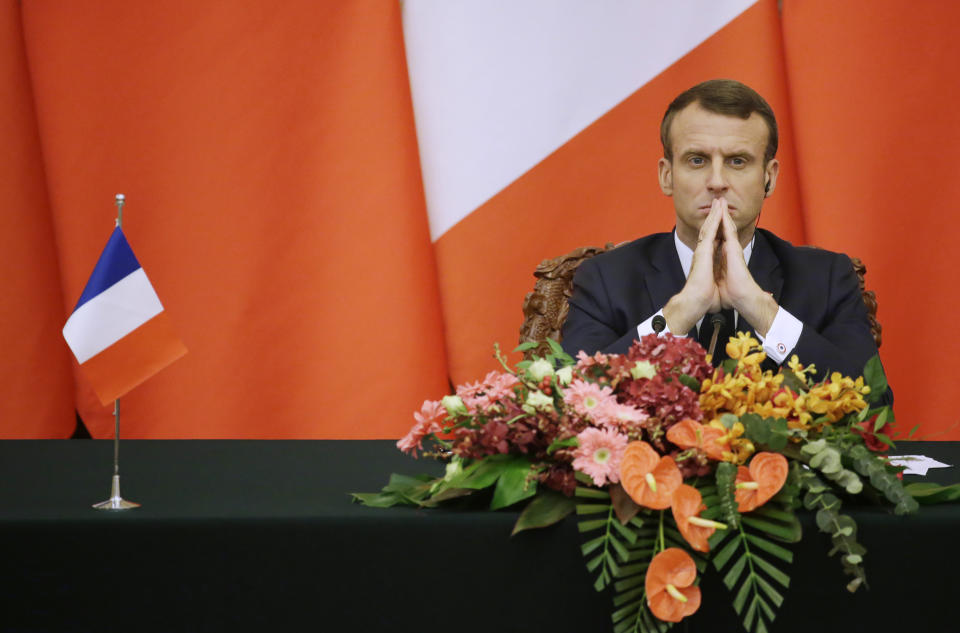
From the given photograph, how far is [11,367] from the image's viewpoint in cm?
295

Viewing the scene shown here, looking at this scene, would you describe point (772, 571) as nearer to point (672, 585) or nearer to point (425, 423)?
point (672, 585)

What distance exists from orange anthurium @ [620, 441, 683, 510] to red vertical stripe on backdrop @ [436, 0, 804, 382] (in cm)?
194

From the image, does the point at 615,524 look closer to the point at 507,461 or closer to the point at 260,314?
the point at 507,461

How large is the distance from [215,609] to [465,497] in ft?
1.16

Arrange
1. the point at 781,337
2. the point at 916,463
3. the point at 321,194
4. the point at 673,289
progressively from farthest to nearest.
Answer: the point at 321,194 → the point at 673,289 → the point at 781,337 → the point at 916,463

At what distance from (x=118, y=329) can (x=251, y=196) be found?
162 cm

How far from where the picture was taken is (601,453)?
4.01 ft

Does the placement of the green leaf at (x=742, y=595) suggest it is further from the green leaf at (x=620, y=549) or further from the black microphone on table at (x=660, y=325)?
the black microphone on table at (x=660, y=325)

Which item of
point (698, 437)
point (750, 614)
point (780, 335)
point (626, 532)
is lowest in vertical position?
point (750, 614)

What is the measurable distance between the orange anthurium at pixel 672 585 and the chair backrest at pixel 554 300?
1462mm

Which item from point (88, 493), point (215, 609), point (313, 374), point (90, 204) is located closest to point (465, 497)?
point (215, 609)

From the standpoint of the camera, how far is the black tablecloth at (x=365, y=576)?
4.08ft

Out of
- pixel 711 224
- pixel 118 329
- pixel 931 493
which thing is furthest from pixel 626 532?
pixel 711 224

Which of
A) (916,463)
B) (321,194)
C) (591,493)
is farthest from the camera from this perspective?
(321,194)
